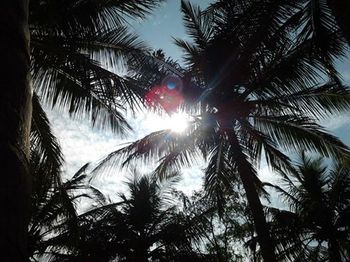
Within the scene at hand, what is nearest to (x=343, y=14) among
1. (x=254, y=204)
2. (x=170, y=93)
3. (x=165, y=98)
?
(x=165, y=98)

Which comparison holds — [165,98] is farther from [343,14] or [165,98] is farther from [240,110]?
[343,14]

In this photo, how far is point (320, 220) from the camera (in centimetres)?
1557

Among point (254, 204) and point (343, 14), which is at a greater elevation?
point (254, 204)

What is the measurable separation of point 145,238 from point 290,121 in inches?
275

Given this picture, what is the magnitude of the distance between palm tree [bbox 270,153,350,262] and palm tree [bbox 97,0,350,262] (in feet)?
16.4

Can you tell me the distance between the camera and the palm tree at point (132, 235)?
43.2ft

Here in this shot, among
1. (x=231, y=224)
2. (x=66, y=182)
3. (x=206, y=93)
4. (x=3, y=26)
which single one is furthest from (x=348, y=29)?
(x=231, y=224)

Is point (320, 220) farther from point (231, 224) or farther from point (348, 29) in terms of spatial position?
point (348, 29)

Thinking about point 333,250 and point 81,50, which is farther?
point 333,250

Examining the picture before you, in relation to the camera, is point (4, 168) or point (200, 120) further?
point (200, 120)

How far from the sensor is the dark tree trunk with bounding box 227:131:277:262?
8.44 m

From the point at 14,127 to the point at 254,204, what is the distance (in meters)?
8.17

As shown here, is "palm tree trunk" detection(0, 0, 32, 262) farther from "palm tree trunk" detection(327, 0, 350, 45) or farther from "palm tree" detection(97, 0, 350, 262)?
"palm tree" detection(97, 0, 350, 262)

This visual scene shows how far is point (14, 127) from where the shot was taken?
1.20m
